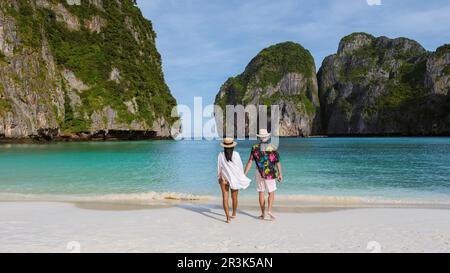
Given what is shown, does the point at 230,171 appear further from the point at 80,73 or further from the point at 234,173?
the point at 80,73

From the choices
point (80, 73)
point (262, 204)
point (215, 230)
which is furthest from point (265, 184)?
point (80, 73)

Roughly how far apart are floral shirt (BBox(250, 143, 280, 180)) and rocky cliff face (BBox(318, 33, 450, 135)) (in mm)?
145956

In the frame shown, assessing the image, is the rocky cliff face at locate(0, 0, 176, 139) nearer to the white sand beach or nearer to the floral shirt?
the white sand beach

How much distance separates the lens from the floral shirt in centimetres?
720

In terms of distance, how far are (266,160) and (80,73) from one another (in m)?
82.2

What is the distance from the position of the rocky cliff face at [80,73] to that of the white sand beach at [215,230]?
49.8 metres

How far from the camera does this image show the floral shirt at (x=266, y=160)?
284 inches

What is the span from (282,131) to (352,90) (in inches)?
1638

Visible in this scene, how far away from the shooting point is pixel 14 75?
53000mm

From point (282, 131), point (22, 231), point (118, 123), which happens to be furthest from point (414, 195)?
point (282, 131)

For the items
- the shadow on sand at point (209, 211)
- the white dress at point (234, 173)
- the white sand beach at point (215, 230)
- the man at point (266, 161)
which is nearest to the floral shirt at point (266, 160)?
the man at point (266, 161)

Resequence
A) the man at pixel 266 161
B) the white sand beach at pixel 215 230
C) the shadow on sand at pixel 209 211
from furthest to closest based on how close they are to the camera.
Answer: the shadow on sand at pixel 209 211
the man at pixel 266 161
the white sand beach at pixel 215 230

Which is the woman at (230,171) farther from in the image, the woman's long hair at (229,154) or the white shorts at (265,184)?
the white shorts at (265,184)

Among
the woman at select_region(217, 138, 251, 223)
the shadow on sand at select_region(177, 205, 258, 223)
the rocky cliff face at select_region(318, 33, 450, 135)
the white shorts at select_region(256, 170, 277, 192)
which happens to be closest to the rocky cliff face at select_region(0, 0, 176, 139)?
the shadow on sand at select_region(177, 205, 258, 223)
